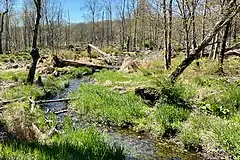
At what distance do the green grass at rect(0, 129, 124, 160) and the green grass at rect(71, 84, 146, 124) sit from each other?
13.2 ft

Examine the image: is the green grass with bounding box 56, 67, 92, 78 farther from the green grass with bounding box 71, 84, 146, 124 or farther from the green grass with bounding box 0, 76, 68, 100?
the green grass with bounding box 71, 84, 146, 124

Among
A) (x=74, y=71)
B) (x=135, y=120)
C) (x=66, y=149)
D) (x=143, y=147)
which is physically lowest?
(x=143, y=147)

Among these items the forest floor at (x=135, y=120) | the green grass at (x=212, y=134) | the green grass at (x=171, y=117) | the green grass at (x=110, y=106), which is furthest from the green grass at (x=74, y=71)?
the green grass at (x=212, y=134)

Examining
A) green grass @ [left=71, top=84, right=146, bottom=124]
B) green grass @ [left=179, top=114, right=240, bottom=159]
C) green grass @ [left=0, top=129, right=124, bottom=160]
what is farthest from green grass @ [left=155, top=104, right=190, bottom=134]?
→ green grass @ [left=0, top=129, right=124, bottom=160]

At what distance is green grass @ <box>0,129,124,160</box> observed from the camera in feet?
20.8

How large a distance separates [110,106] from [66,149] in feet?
21.1

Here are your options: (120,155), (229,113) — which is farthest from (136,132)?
(120,155)

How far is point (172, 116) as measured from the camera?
1129 cm

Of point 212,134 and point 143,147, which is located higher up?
point 212,134

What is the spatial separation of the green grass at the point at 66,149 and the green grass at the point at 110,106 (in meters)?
4.02

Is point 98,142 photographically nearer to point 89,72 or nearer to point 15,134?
point 15,134

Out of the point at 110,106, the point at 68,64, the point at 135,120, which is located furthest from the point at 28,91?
the point at 68,64

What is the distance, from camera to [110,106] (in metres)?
13.5

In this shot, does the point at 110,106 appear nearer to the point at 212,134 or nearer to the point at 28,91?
the point at 212,134
